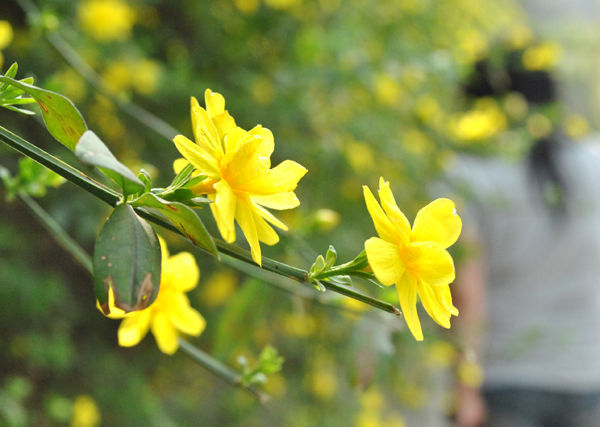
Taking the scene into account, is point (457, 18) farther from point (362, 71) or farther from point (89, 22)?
point (89, 22)

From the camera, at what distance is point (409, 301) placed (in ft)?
1.18

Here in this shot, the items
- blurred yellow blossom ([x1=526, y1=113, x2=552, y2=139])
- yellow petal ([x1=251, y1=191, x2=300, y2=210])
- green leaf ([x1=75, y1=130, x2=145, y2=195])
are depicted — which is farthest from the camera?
blurred yellow blossom ([x1=526, y1=113, x2=552, y2=139])

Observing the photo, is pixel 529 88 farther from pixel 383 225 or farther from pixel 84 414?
pixel 383 225

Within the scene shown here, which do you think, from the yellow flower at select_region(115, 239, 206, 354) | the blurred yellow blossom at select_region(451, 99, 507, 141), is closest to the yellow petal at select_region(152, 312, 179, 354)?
the yellow flower at select_region(115, 239, 206, 354)

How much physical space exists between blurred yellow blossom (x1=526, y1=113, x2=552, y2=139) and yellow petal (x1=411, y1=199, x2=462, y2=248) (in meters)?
1.41

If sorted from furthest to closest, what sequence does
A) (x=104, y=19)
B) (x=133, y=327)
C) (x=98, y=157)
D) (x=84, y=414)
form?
(x=84, y=414), (x=104, y=19), (x=133, y=327), (x=98, y=157)

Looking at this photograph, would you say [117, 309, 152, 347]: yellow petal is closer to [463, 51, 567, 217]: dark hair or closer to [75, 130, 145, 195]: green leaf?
[75, 130, 145, 195]: green leaf

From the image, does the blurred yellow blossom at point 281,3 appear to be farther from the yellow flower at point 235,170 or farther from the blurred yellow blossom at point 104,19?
the yellow flower at point 235,170

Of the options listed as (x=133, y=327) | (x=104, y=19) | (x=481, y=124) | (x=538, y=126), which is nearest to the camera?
(x=133, y=327)

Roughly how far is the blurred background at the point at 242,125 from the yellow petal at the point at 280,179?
68 centimetres

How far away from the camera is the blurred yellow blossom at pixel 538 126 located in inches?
66.5

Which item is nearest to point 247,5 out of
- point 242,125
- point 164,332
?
point 242,125

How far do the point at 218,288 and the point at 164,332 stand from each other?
1129 millimetres

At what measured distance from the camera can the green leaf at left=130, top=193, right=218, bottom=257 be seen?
30 centimetres
